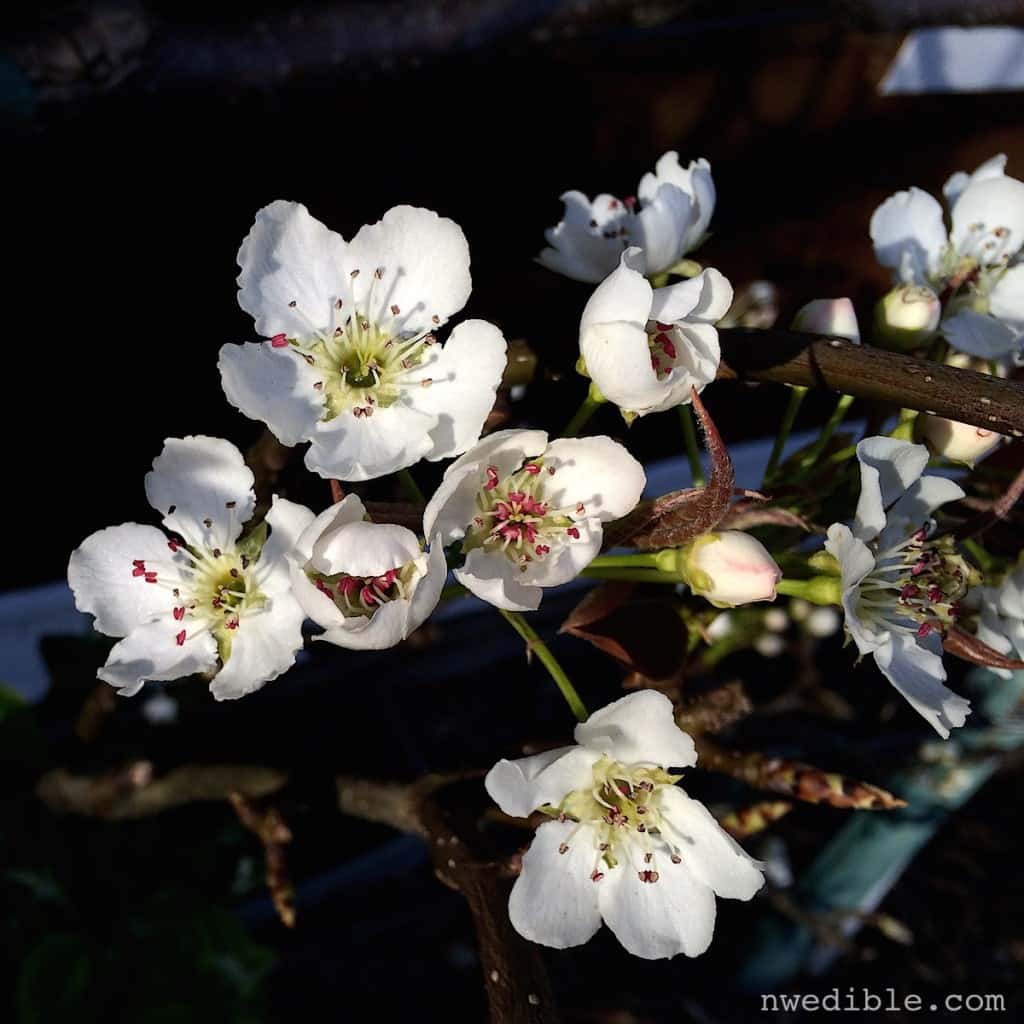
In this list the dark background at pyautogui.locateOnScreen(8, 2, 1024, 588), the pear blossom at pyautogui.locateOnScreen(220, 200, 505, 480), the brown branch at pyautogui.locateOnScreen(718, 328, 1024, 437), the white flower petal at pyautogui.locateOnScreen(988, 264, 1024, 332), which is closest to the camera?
the brown branch at pyautogui.locateOnScreen(718, 328, 1024, 437)

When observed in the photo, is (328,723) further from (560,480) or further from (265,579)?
(560,480)

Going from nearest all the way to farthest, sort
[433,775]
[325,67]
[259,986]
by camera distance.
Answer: [433,775] < [259,986] < [325,67]

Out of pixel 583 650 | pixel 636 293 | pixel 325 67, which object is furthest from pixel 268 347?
pixel 325 67

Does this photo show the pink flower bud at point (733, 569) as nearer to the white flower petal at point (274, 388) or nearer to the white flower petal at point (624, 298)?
the white flower petal at point (624, 298)

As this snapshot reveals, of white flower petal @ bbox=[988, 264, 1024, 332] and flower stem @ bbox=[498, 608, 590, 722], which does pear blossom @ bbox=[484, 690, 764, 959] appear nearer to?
flower stem @ bbox=[498, 608, 590, 722]

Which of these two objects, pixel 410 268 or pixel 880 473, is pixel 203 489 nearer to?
pixel 410 268

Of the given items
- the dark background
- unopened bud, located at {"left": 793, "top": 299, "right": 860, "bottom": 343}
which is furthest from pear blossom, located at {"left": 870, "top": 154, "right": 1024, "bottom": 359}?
the dark background
